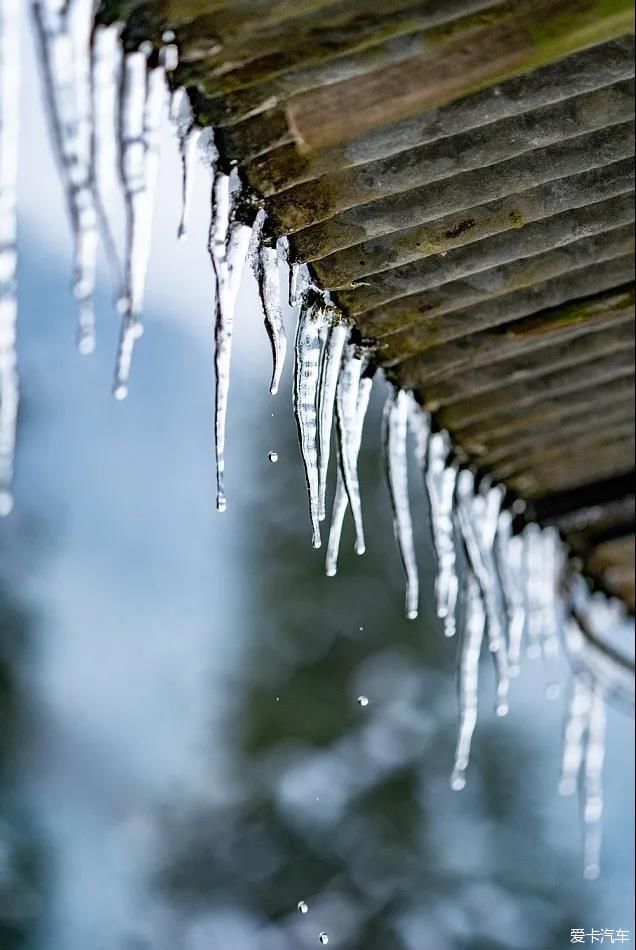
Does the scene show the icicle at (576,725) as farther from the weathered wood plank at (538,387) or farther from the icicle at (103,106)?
the icicle at (103,106)

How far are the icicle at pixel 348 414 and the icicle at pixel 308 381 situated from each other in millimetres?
61

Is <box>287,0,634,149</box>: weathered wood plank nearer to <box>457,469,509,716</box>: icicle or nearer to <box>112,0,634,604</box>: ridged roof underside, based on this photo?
<box>112,0,634,604</box>: ridged roof underside

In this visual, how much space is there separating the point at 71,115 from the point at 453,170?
0.51 metres

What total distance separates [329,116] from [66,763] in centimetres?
Result: 903

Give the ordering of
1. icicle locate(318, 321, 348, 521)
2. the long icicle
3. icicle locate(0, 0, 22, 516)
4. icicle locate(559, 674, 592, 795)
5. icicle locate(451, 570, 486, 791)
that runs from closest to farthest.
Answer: icicle locate(0, 0, 22, 516) → the long icicle → icicle locate(318, 321, 348, 521) → icicle locate(451, 570, 486, 791) → icicle locate(559, 674, 592, 795)

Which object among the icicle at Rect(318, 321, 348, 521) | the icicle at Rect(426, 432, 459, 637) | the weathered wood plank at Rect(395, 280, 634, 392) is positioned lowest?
the icicle at Rect(426, 432, 459, 637)

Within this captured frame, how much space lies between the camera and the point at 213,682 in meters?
9.80

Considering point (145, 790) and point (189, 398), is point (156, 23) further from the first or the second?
point (189, 398)

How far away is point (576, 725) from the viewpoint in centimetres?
303

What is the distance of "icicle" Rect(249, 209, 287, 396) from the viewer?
4.58 ft

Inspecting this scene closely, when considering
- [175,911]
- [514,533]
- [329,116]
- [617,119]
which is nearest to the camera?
[329,116]

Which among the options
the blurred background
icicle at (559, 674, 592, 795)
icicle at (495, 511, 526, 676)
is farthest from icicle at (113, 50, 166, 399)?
the blurred background

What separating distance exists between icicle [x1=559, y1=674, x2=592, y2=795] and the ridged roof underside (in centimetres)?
112

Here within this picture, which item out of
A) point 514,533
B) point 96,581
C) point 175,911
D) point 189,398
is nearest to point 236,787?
point 175,911
